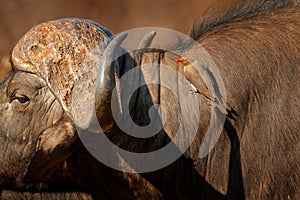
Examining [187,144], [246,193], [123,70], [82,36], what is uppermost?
[82,36]

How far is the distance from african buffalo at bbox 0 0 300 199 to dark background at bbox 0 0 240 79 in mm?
11210

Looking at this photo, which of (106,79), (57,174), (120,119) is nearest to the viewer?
(106,79)

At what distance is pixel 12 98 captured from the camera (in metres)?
3.76

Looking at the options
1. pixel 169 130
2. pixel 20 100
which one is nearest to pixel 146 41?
pixel 169 130

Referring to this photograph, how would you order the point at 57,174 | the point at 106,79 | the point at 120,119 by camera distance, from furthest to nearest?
the point at 57,174, the point at 120,119, the point at 106,79

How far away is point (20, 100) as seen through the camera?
3.74 meters

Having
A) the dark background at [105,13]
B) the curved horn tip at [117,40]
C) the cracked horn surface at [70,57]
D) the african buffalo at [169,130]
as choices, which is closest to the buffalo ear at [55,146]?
the african buffalo at [169,130]

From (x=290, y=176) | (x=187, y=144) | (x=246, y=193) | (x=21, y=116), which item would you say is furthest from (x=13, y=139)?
(x=290, y=176)

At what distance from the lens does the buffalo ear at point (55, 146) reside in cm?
355

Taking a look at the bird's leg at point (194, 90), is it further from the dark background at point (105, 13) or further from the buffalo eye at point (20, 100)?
the dark background at point (105, 13)

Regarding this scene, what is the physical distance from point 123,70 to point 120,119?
0.30 m

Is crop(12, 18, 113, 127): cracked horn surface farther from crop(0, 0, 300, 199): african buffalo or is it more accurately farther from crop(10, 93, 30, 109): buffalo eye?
crop(10, 93, 30, 109): buffalo eye

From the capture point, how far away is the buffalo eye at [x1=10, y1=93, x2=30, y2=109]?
12.2 ft

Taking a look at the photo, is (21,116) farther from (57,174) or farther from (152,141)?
(152,141)
